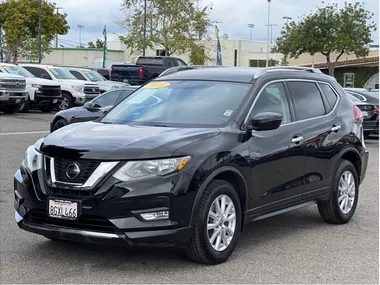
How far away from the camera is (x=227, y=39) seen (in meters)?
73.9

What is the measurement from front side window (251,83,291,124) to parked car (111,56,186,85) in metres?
24.2

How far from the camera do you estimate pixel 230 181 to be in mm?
6094

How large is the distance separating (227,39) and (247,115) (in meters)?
68.5

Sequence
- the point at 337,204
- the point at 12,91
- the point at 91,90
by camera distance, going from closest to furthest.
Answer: the point at 337,204
the point at 12,91
the point at 91,90

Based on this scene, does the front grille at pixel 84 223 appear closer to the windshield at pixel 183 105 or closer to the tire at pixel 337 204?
the windshield at pixel 183 105

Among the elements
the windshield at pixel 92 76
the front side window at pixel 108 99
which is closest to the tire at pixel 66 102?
the windshield at pixel 92 76

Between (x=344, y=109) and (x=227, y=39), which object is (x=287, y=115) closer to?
(x=344, y=109)

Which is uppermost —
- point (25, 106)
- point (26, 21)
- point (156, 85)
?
point (26, 21)

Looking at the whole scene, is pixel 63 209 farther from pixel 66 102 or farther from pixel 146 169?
pixel 66 102

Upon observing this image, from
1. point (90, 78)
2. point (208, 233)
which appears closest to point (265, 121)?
point (208, 233)

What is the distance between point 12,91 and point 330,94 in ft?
54.9

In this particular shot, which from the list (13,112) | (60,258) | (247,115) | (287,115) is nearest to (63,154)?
(60,258)

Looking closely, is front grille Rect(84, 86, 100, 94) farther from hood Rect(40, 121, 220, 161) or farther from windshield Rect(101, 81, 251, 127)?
hood Rect(40, 121, 220, 161)

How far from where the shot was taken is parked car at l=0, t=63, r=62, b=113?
966 inches
